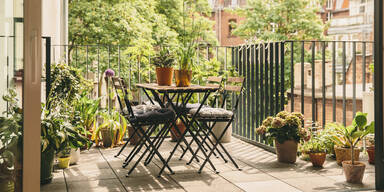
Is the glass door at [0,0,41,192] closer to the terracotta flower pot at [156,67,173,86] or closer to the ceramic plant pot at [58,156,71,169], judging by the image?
the ceramic plant pot at [58,156,71,169]

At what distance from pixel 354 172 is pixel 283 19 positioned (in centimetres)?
1458

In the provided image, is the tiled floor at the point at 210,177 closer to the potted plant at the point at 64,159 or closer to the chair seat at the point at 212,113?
the potted plant at the point at 64,159

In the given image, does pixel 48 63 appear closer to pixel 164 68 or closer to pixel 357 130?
pixel 164 68

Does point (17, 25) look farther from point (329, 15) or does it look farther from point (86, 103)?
point (329, 15)

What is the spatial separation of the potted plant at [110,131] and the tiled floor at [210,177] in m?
0.57

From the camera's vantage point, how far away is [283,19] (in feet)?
57.3

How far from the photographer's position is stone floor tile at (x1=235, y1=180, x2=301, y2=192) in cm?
345

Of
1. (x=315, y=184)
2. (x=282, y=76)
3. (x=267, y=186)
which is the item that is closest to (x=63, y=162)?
(x=267, y=186)

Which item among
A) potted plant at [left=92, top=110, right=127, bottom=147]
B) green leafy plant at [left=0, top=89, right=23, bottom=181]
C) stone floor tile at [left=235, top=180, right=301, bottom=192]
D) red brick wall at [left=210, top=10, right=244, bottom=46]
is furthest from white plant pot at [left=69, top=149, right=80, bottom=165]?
red brick wall at [left=210, top=10, right=244, bottom=46]

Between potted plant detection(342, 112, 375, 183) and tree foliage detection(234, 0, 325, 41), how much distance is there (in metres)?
13.3

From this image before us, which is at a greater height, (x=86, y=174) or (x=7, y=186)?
(x=7, y=186)

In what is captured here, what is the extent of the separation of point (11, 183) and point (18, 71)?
2.14 feet

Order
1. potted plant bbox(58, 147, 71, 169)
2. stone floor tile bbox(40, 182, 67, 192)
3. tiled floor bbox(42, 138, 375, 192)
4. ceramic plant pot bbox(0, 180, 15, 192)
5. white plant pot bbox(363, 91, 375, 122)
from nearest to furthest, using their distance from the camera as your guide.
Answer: ceramic plant pot bbox(0, 180, 15, 192)
stone floor tile bbox(40, 182, 67, 192)
tiled floor bbox(42, 138, 375, 192)
potted plant bbox(58, 147, 71, 169)
white plant pot bbox(363, 91, 375, 122)

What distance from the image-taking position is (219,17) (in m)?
29.9
